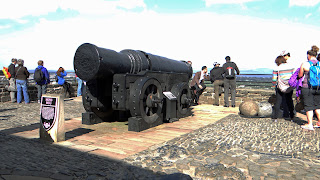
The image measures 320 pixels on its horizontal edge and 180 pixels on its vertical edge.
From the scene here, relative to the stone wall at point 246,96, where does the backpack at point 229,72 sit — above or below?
above

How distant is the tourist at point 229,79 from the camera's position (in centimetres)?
1004

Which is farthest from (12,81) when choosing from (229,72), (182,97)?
(229,72)

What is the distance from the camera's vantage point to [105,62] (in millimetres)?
5316

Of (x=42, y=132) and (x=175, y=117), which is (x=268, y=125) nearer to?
(x=175, y=117)

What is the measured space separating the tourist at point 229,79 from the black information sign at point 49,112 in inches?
276

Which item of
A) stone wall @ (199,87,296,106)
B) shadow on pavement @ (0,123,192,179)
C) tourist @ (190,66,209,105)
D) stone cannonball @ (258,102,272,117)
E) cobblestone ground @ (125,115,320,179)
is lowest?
cobblestone ground @ (125,115,320,179)

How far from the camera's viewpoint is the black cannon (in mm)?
5391

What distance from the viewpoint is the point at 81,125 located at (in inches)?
250

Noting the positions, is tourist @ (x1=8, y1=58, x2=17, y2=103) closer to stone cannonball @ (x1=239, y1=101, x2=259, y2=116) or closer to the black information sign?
the black information sign

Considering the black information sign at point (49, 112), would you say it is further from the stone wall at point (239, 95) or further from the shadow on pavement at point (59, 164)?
the stone wall at point (239, 95)

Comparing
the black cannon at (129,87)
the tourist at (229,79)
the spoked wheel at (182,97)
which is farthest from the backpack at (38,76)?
the tourist at (229,79)

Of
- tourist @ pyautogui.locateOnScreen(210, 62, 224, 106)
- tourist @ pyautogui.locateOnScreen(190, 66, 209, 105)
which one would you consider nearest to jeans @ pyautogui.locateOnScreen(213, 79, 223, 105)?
tourist @ pyautogui.locateOnScreen(210, 62, 224, 106)

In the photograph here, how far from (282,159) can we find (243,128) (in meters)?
2.37

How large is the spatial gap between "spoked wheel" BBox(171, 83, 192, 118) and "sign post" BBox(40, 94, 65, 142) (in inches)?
128
